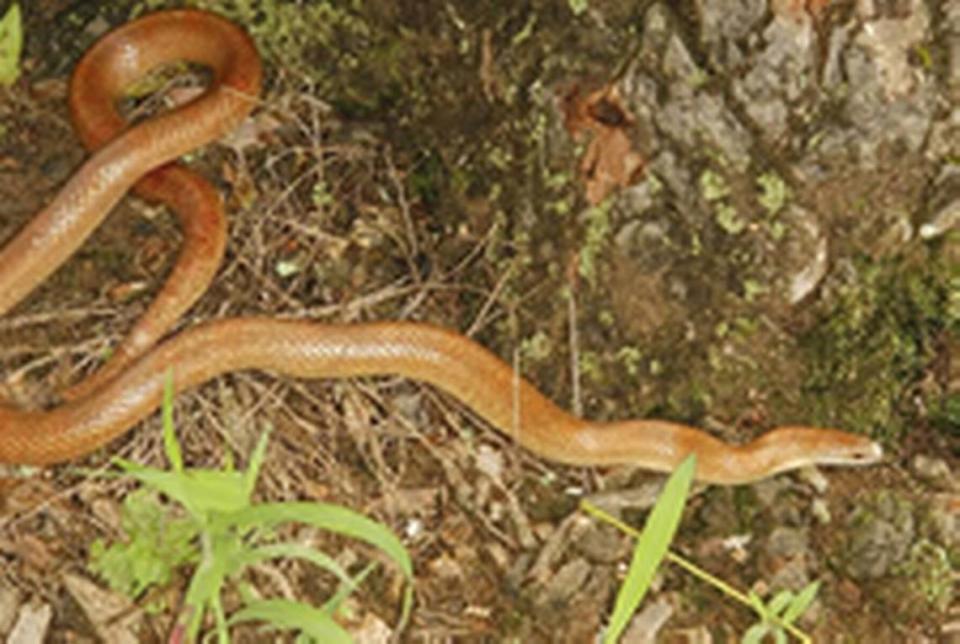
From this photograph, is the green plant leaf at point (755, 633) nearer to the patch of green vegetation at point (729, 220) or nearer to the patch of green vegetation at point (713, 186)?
the patch of green vegetation at point (729, 220)

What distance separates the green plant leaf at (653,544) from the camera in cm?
394

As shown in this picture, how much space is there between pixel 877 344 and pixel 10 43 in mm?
4014


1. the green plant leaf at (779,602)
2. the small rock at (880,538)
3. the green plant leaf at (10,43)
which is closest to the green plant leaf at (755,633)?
the green plant leaf at (779,602)

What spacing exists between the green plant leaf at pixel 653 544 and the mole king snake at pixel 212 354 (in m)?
0.60

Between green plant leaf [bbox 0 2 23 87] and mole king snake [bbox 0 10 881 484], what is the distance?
33cm

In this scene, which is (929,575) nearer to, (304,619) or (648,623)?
(648,623)

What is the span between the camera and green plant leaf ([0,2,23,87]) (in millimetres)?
5184

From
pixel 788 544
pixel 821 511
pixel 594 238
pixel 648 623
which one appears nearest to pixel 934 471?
pixel 821 511

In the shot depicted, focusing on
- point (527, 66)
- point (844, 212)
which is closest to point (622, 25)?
point (527, 66)

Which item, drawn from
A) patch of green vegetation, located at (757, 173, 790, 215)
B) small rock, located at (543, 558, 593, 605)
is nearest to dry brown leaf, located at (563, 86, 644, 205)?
patch of green vegetation, located at (757, 173, 790, 215)

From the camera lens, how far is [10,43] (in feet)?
17.1

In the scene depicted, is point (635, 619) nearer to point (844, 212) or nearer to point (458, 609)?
point (458, 609)

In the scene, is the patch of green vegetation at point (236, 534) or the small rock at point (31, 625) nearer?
the patch of green vegetation at point (236, 534)

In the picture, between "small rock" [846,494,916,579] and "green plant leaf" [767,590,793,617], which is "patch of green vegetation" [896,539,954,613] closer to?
"small rock" [846,494,916,579]
